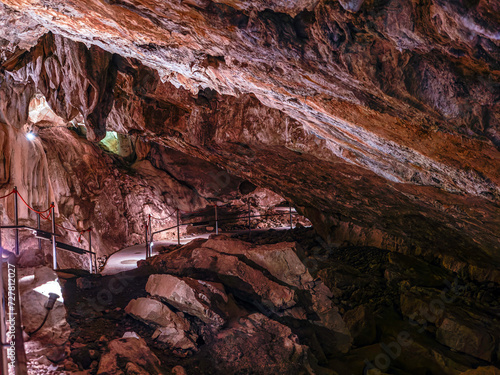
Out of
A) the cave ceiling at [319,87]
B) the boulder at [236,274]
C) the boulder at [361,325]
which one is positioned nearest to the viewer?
the cave ceiling at [319,87]

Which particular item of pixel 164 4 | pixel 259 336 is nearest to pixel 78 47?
pixel 164 4

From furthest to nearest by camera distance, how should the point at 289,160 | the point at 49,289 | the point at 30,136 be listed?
1. the point at 30,136
2. the point at 289,160
3. the point at 49,289

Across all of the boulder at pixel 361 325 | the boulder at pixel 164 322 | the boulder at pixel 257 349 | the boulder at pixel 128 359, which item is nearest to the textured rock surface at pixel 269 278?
the boulder at pixel 361 325

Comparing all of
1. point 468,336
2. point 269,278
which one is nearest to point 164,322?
point 269,278

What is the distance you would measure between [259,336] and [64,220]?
7.87 meters

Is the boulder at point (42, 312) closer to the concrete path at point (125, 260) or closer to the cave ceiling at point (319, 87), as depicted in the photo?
the cave ceiling at point (319, 87)

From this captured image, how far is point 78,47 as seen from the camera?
5.40 meters

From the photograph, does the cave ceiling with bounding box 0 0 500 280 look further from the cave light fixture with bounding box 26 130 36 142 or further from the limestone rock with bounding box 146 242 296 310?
the cave light fixture with bounding box 26 130 36 142

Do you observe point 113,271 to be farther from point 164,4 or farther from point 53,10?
point 164,4

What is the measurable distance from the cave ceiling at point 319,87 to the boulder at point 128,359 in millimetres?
2824

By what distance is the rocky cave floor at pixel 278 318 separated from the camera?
392 cm

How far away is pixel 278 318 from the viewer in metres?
5.32

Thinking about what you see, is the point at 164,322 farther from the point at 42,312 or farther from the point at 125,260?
the point at 125,260

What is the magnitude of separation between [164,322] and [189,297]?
39cm
